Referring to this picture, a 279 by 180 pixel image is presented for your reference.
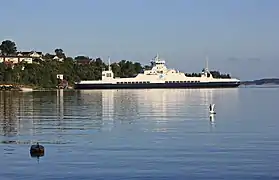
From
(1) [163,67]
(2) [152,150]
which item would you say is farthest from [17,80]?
(2) [152,150]

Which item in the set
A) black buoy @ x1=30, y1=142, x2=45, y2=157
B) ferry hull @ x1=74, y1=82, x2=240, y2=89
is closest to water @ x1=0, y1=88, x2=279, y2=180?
black buoy @ x1=30, y1=142, x2=45, y2=157

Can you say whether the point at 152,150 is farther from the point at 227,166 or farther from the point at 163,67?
the point at 163,67

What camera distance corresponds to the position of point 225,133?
3853 centimetres

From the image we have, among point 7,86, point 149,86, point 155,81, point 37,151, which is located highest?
point 155,81

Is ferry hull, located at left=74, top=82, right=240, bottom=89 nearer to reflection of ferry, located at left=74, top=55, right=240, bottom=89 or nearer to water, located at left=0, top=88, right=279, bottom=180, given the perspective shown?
reflection of ferry, located at left=74, top=55, right=240, bottom=89

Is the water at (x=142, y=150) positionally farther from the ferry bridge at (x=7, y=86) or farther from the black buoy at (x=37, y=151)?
the ferry bridge at (x=7, y=86)

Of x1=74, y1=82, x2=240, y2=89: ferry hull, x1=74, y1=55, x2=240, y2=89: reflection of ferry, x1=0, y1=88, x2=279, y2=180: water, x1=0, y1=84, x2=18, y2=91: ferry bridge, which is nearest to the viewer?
x1=0, y1=88, x2=279, y2=180: water

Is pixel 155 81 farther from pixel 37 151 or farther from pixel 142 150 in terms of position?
pixel 37 151

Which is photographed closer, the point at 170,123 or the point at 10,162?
the point at 10,162

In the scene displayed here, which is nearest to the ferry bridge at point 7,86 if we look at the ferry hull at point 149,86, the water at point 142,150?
the ferry hull at point 149,86

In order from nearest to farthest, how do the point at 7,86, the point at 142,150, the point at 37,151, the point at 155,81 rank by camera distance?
the point at 37,151 < the point at 142,150 < the point at 7,86 < the point at 155,81

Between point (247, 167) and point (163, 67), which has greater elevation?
point (163, 67)

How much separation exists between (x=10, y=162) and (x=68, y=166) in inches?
110

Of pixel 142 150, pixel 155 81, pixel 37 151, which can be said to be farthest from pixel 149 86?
pixel 37 151
